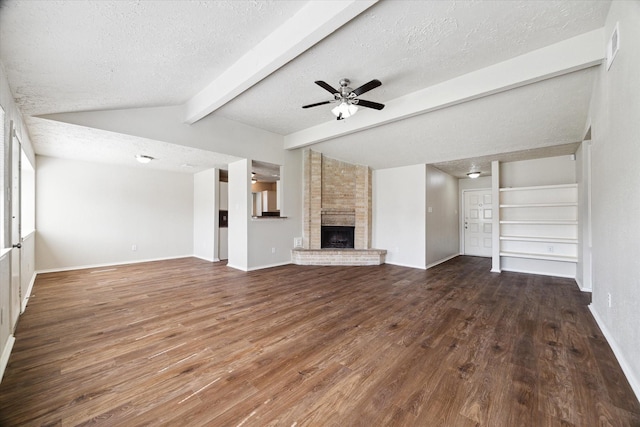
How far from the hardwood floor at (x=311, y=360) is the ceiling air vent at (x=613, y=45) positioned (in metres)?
2.45

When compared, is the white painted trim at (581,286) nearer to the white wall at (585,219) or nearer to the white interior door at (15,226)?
the white wall at (585,219)

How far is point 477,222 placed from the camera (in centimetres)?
725

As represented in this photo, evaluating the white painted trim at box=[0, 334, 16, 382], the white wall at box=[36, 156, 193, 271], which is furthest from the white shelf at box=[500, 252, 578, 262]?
the white wall at box=[36, 156, 193, 271]

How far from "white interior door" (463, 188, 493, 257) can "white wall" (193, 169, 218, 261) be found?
22.6ft

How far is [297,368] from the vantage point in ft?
6.22

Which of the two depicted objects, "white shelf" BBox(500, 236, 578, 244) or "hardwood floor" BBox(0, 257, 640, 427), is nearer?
"hardwood floor" BBox(0, 257, 640, 427)

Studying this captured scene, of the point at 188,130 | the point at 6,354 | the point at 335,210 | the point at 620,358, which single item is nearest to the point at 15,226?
the point at 6,354

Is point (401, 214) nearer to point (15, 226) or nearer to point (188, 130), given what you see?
point (188, 130)

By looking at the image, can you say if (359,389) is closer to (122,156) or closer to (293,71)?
(293,71)

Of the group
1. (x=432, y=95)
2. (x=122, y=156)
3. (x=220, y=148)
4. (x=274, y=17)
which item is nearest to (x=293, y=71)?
(x=274, y=17)

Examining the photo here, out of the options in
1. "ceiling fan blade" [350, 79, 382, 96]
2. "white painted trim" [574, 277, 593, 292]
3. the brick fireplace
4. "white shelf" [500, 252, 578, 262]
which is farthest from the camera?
the brick fireplace

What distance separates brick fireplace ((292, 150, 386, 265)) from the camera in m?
5.83

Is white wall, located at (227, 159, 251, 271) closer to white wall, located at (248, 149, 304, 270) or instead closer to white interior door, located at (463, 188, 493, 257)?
white wall, located at (248, 149, 304, 270)

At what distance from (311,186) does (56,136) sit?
14.1 ft
